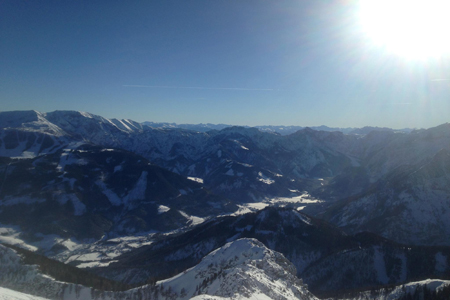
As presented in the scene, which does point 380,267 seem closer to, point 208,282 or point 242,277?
point 242,277

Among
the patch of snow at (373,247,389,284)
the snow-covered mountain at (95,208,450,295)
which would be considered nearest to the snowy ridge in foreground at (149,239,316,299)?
the snow-covered mountain at (95,208,450,295)

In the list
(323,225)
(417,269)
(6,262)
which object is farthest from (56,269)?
(417,269)

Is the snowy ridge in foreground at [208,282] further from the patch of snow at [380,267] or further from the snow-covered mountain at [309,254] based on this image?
the patch of snow at [380,267]

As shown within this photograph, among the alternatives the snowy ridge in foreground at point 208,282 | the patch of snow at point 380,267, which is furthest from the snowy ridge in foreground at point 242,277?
the patch of snow at point 380,267

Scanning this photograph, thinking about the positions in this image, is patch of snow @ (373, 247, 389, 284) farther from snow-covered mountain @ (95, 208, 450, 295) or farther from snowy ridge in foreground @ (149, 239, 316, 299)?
snowy ridge in foreground @ (149, 239, 316, 299)

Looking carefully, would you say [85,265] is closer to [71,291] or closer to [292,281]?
[71,291]

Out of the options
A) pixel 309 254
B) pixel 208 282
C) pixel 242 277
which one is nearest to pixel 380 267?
pixel 309 254

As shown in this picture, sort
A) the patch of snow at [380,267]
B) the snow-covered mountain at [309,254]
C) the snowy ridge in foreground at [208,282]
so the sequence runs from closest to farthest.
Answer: the snowy ridge in foreground at [208,282] < the patch of snow at [380,267] < the snow-covered mountain at [309,254]

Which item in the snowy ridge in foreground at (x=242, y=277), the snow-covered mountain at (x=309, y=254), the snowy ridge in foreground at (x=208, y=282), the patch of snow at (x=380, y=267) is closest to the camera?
the snowy ridge in foreground at (x=242, y=277)
